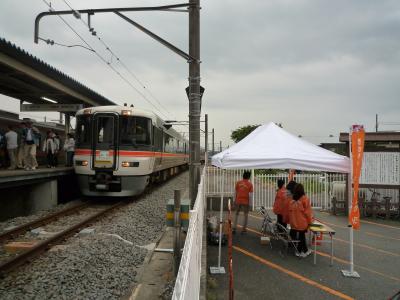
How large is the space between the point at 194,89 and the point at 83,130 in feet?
19.0

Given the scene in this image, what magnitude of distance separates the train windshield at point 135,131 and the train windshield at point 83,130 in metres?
1.06

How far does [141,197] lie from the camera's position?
13625 millimetres

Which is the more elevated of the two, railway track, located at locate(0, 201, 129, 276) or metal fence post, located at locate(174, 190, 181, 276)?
metal fence post, located at locate(174, 190, 181, 276)

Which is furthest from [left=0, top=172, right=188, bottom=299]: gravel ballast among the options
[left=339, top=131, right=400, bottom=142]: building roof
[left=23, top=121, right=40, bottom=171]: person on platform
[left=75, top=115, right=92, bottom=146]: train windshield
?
[left=339, top=131, right=400, bottom=142]: building roof

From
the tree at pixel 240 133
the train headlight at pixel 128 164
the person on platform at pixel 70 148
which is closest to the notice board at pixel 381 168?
the train headlight at pixel 128 164

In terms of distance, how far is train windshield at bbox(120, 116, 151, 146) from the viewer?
11791 mm

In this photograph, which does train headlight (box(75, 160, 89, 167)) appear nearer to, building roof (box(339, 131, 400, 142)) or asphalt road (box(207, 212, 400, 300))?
asphalt road (box(207, 212, 400, 300))

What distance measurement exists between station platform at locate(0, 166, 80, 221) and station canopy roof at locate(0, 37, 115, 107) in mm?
2896

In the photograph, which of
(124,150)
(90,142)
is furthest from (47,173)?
(124,150)

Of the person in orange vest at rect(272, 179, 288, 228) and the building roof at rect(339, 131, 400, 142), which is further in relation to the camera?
the building roof at rect(339, 131, 400, 142)

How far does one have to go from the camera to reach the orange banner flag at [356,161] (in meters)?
6.64

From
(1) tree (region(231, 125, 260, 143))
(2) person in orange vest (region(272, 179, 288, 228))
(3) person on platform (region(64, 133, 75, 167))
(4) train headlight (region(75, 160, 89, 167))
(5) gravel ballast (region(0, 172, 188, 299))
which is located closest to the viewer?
(5) gravel ballast (region(0, 172, 188, 299))

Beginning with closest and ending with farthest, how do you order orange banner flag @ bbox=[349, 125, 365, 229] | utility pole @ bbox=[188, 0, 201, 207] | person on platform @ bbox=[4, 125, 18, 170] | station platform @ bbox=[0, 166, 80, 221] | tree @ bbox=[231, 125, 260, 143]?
orange banner flag @ bbox=[349, 125, 365, 229] < utility pole @ bbox=[188, 0, 201, 207] < station platform @ bbox=[0, 166, 80, 221] < person on platform @ bbox=[4, 125, 18, 170] < tree @ bbox=[231, 125, 260, 143]

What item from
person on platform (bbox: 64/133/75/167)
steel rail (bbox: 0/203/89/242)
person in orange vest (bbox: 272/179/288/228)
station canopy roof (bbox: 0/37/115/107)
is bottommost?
steel rail (bbox: 0/203/89/242)
